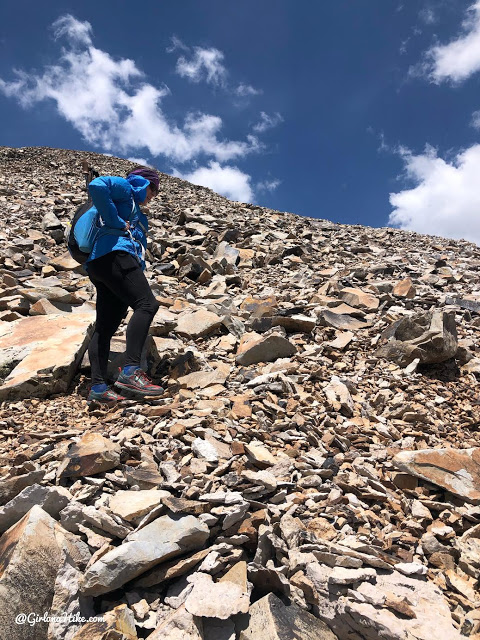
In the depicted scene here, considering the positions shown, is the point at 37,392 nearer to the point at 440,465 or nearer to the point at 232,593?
the point at 232,593

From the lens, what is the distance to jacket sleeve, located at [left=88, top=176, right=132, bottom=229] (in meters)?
3.47

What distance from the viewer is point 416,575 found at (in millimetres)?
1984

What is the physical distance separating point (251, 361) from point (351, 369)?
46.3 inches

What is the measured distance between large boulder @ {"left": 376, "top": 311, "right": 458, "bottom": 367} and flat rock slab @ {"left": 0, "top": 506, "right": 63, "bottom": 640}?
3960 mm

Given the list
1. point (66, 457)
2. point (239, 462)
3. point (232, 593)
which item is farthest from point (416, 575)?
point (66, 457)

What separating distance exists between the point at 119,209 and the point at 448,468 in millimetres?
3478

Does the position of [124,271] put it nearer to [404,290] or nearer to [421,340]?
[421,340]

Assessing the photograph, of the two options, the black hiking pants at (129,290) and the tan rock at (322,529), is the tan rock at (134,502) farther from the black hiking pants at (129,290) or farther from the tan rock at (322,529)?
the black hiking pants at (129,290)

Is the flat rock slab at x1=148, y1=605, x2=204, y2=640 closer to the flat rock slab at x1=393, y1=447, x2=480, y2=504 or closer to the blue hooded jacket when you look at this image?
the flat rock slab at x1=393, y1=447, x2=480, y2=504

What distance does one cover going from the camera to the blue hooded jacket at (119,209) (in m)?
3.51

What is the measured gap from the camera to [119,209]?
3.80m

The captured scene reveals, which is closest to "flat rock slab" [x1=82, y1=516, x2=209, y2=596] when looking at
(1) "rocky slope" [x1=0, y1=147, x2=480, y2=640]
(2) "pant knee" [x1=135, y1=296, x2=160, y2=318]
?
(1) "rocky slope" [x1=0, y1=147, x2=480, y2=640]

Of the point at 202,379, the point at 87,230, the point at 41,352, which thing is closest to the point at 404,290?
the point at 202,379

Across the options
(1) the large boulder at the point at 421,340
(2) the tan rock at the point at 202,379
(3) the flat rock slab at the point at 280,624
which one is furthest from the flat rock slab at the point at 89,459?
(1) the large boulder at the point at 421,340
